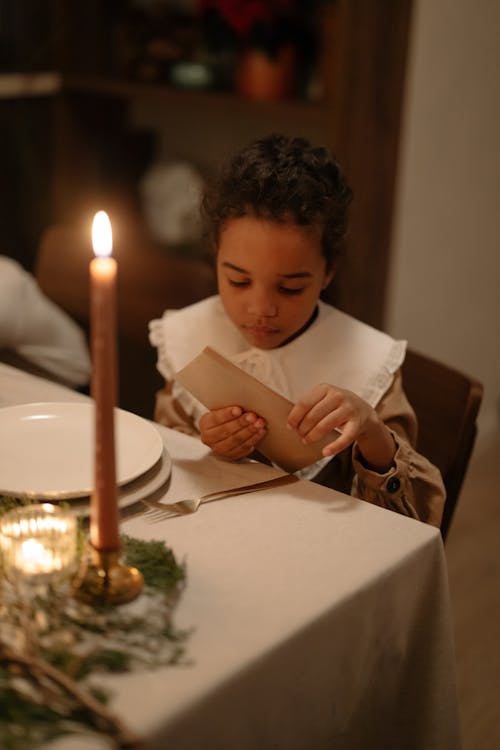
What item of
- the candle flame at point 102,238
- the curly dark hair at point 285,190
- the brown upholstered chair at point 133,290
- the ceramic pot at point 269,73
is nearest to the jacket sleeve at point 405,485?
the curly dark hair at point 285,190

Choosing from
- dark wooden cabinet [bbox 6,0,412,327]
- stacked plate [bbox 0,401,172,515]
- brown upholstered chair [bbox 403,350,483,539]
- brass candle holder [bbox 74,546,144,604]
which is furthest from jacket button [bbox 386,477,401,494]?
dark wooden cabinet [bbox 6,0,412,327]

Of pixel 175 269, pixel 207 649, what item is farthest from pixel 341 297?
pixel 207 649

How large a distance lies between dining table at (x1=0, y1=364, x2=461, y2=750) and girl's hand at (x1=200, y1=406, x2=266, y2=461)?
0.02 meters

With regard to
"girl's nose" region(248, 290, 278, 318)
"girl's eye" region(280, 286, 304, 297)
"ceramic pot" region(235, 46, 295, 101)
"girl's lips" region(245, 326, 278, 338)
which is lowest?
"girl's lips" region(245, 326, 278, 338)

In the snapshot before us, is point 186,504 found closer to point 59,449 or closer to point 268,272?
point 59,449

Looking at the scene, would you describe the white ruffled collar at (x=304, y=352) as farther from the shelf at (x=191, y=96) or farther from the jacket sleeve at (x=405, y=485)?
the shelf at (x=191, y=96)

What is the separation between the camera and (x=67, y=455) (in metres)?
1.06

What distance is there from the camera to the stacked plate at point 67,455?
97 centimetres

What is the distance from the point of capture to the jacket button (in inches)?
46.3

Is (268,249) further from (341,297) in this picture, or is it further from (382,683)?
(341,297)

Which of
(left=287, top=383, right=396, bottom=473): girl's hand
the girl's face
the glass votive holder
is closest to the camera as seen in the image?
the glass votive holder

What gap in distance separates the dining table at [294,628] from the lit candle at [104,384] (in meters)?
0.12

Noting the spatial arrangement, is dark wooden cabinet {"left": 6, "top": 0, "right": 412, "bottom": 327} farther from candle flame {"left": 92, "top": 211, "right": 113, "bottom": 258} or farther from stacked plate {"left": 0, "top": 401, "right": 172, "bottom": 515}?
candle flame {"left": 92, "top": 211, "right": 113, "bottom": 258}

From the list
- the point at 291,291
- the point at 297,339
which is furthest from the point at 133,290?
the point at 291,291
